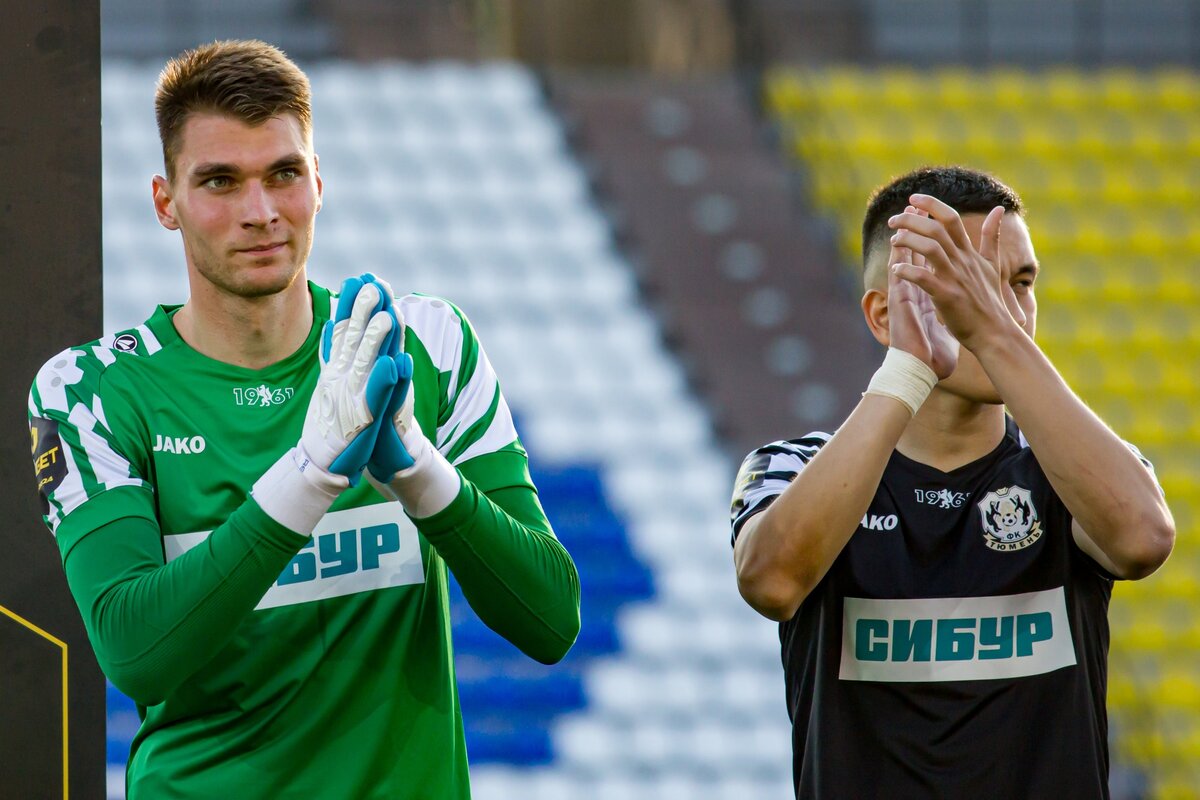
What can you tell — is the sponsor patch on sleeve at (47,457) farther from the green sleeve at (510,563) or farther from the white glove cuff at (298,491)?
the green sleeve at (510,563)

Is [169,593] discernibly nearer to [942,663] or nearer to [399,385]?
[399,385]

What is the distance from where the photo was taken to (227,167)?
7.48 ft

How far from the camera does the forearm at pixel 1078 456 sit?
2.28 metres

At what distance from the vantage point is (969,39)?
11.9m

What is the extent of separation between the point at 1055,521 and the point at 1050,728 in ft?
1.05

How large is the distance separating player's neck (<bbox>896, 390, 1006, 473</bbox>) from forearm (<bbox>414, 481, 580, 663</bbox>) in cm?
62

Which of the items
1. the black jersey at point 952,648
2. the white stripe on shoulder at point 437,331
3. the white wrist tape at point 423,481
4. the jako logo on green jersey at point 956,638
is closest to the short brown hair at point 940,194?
the black jersey at point 952,648

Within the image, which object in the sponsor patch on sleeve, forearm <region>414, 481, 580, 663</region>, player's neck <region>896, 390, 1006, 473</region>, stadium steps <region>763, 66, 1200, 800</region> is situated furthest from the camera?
stadium steps <region>763, 66, 1200, 800</region>

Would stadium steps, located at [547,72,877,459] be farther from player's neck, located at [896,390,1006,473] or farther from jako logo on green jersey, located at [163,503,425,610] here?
jako logo on green jersey, located at [163,503,425,610]

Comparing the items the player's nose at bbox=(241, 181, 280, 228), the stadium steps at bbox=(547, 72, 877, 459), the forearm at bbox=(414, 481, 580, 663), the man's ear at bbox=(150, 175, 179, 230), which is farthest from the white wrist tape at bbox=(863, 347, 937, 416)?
the stadium steps at bbox=(547, 72, 877, 459)

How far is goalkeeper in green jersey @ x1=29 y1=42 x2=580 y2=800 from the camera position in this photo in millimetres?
2184

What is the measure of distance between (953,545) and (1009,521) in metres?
0.09

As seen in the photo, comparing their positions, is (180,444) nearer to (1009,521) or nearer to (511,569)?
(511,569)

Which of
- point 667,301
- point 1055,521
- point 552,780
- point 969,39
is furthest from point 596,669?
point 969,39
